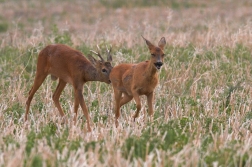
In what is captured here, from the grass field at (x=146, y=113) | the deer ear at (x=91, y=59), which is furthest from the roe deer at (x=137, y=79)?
the deer ear at (x=91, y=59)

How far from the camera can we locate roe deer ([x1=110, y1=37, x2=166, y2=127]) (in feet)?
30.2

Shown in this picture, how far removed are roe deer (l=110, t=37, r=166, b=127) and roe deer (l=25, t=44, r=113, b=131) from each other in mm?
244

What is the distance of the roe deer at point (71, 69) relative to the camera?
975 centimetres

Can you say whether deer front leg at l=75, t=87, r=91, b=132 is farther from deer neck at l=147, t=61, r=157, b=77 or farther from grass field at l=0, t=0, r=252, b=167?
deer neck at l=147, t=61, r=157, b=77

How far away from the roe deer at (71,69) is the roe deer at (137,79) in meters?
0.24

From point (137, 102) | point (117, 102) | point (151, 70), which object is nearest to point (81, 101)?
point (117, 102)

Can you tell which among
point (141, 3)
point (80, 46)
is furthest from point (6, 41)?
point (141, 3)

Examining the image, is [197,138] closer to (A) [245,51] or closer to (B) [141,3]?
(A) [245,51]

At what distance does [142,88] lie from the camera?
9539 millimetres

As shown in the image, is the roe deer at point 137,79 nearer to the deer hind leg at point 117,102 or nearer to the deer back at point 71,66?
the deer hind leg at point 117,102

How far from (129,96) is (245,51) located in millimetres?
5011

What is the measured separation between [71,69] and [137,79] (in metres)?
1.13

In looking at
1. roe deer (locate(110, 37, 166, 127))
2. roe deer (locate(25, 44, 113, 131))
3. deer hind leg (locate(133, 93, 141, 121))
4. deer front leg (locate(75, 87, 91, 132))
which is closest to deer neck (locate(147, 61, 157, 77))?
roe deer (locate(110, 37, 166, 127))

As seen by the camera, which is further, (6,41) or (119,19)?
(119,19)
